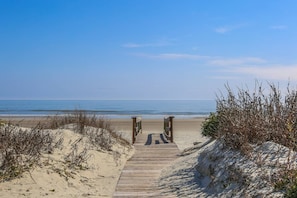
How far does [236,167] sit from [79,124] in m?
7.67

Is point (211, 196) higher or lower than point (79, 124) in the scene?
lower

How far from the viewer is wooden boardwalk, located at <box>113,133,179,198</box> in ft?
22.8

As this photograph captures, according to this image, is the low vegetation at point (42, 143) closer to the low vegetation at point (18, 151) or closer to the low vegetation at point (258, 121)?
the low vegetation at point (18, 151)

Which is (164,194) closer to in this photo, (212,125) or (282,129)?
(282,129)

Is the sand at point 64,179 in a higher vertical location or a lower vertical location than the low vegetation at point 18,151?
lower

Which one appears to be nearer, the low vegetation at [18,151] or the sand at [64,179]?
the sand at [64,179]

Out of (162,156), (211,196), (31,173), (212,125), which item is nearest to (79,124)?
(162,156)

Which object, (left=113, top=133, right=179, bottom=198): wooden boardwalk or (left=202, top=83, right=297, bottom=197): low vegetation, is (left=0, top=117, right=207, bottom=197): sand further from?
(left=202, top=83, right=297, bottom=197): low vegetation

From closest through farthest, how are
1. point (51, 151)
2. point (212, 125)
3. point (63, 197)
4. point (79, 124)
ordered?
point (63, 197), point (51, 151), point (212, 125), point (79, 124)

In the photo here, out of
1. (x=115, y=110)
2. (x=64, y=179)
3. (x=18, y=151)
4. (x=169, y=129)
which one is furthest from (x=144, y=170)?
(x=115, y=110)

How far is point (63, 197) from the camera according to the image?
21.7 feet

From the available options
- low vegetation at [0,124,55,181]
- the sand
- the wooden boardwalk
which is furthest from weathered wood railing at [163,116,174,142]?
low vegetation at [0,124,55,181]

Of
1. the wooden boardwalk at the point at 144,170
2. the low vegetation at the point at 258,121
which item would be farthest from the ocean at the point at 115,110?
the low vegetation at the point at 258,121

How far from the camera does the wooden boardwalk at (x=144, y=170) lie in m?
6.94
